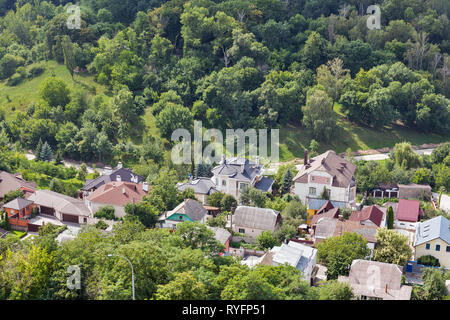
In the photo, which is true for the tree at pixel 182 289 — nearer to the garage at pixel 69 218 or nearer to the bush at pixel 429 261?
the bush at pixel 429 261

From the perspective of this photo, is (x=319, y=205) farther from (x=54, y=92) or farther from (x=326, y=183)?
(x=54, y=92)

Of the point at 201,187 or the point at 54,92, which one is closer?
the point at 201,187

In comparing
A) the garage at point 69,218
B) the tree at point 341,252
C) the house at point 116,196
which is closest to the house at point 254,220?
the tree at point 341,252

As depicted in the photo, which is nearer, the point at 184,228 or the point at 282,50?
the point at 184,228

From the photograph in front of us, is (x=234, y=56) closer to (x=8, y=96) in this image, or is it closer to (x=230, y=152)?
(x=230, y=152)

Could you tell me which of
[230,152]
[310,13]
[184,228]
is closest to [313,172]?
[230,152]

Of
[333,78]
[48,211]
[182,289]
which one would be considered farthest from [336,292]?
[333,78]
